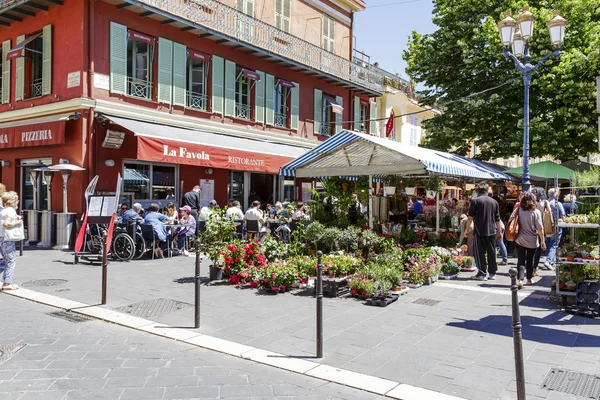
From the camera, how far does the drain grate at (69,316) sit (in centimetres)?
625

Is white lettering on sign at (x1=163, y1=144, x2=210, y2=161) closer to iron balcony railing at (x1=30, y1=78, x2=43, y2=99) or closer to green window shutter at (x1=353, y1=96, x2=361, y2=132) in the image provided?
iron balcony railing at (x1=30, y1=78, x2=43, y2=99)

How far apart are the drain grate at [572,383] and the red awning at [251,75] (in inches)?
601

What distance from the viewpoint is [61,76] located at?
45.6 ft

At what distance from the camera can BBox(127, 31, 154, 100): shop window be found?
14.5 metres

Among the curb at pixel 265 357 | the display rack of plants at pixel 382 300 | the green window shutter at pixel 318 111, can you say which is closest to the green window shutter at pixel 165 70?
the green window shutter at pixel 318 111

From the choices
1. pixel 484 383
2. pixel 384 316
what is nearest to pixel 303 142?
pixel 384 316

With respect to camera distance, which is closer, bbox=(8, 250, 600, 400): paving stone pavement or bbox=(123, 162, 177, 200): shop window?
bbox=(8, 250, 600, 400): paving stone pavement

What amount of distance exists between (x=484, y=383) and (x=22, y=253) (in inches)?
450

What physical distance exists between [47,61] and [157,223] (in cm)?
665

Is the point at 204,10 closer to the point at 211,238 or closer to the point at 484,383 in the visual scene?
the point at 211,238

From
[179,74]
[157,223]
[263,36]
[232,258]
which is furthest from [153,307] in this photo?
[263,36]

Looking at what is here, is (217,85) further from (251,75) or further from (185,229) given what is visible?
(185,229)

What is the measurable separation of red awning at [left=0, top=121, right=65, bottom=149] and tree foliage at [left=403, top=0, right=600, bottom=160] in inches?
515

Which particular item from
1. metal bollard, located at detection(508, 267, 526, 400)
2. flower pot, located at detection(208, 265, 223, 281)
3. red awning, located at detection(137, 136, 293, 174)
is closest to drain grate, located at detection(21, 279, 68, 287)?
flower pot, located at detection(208, 265, 223, 281)
